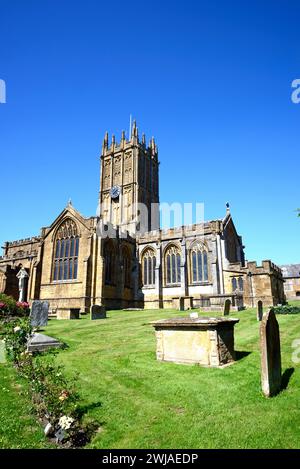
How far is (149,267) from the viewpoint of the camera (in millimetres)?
38500

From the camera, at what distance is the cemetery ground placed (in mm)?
4484

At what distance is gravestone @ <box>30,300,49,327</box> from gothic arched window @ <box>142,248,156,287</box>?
68.4 feet

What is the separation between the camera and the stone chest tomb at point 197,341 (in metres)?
7.72

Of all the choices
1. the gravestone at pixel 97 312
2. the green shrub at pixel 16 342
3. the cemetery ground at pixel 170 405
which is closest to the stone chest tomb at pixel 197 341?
the cemetery ground at pixel 170 405

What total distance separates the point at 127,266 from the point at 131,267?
2.20ft

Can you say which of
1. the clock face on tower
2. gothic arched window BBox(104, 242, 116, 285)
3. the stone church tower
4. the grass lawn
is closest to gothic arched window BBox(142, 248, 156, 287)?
gothic arched window BBox(104, 242, 116, 285)

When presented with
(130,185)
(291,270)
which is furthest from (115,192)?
(291,270)

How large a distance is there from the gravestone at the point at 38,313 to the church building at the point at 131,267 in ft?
22.2

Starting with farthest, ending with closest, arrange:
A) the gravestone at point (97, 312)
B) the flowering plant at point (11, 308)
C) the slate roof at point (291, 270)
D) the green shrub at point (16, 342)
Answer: the slate roof at point (291, 270) < the gravestone at point (97, 312) < the flowering plant at point (11, 308) < the green shrub at point (16, 342)

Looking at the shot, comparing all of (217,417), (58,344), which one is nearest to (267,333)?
(217,417)

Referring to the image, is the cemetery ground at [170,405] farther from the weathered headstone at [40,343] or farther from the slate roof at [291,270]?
the slate roof at [291,270]

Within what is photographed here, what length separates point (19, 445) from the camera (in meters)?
4.46

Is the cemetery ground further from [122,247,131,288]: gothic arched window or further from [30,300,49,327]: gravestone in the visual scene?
[122,247,131,288]: gothic arched window
